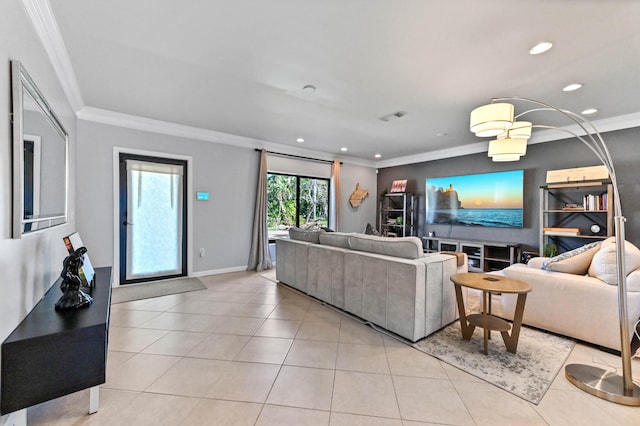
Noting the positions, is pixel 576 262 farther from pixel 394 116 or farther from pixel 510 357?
pixel 394 116

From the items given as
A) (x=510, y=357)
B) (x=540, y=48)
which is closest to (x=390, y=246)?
(x=510, y=357)

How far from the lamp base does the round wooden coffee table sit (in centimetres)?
40

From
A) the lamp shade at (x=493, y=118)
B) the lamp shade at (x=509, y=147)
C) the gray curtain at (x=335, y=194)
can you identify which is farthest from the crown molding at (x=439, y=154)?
the lamp shade at (x=493, y=118)

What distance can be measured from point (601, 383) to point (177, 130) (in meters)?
5.71

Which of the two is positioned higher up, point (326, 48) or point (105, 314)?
point (326, 48)

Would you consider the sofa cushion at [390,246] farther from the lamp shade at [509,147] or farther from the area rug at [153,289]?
the area rug at [153,289]

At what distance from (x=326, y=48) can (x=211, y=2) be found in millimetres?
922

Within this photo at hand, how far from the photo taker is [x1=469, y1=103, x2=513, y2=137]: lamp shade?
236 centimetres

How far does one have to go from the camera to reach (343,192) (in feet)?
23.4

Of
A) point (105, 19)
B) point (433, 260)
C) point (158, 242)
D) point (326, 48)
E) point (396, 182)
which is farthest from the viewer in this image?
point (396, 182)

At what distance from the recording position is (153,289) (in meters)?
4.13

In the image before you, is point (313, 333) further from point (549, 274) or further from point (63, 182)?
point (63, 182)

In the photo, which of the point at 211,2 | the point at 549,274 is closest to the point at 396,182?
the point at 549,274

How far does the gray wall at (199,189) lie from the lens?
401 cm
